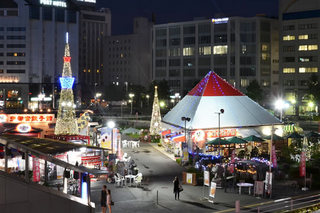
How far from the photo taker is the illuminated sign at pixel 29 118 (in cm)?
4716

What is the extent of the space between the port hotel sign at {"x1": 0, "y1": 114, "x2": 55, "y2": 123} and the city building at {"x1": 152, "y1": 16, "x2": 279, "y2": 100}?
81668mm

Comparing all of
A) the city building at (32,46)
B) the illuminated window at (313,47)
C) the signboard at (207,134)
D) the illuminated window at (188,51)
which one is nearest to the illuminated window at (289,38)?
the illuminated window at (313,47)

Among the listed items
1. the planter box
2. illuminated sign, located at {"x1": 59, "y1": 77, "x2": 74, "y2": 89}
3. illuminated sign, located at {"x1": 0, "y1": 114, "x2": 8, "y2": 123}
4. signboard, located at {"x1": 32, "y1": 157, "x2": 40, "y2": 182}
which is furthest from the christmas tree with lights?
signboard, located at {"x1": 32, "y1": 157, "x2": 40, "y2": 182}

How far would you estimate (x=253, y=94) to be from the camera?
366 ft

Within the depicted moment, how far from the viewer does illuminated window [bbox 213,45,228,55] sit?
125188 millimetres

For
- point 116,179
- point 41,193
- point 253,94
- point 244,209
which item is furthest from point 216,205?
point 253,94

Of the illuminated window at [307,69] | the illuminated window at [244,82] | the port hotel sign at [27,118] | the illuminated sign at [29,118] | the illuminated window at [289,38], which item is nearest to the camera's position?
the port hotel sign at [27,118]

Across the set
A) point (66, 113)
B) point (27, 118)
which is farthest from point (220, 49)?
point (66, 113)

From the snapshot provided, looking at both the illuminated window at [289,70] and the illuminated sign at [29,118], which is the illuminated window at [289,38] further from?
the illuminated sign at [29,118]

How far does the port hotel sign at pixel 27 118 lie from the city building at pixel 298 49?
7812 centimetres

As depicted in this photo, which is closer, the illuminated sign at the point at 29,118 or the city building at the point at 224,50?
the illuminated sign at the point at 29,118

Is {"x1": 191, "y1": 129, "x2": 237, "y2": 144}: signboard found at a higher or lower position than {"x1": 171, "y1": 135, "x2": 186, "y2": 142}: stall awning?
higher

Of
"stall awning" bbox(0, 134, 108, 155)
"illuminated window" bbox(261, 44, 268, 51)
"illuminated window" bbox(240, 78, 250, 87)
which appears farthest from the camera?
"illuminated window" bbox(261, 44, 268, 51)

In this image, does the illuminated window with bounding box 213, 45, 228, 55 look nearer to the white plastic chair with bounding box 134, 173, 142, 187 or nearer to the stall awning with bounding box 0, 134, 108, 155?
the white plastic chair with bounding box 134, 173, 142, 187
